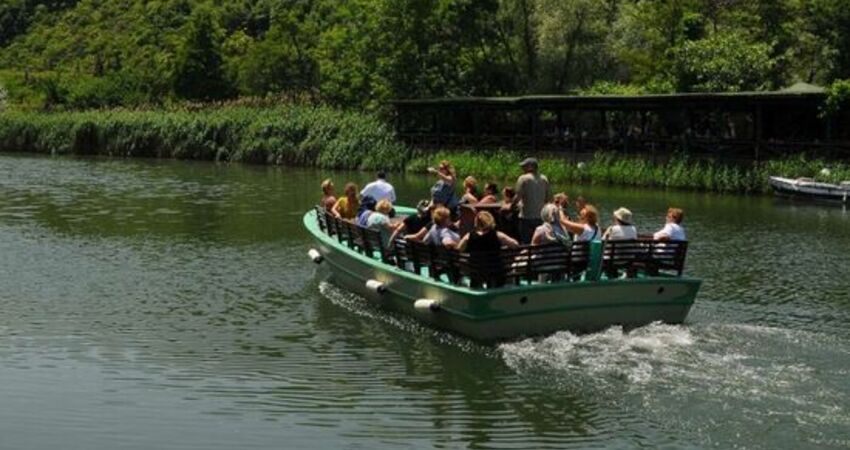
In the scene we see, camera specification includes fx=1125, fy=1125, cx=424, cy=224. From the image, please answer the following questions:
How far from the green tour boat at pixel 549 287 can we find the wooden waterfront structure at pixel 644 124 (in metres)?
26.2

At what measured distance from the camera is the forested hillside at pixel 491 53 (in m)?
51.5

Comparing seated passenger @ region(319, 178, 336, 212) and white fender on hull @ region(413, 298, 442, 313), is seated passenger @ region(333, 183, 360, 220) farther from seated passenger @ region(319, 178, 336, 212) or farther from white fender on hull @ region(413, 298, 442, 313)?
white fender on hull @ region(413, 298, 442, 313)

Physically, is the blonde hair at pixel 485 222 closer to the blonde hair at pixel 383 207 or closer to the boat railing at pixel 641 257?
the boat railing at pixel 641 257

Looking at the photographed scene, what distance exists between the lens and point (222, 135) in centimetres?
6538

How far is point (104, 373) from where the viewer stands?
1375 cm

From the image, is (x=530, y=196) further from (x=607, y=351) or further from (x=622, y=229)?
(x=607, y=351)

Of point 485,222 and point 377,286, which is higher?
point 485,222

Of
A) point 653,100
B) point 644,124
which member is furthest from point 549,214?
point 644,124

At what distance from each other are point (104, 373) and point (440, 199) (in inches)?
279

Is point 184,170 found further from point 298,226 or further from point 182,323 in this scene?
point 182,323

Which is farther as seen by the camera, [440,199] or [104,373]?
[440,199]

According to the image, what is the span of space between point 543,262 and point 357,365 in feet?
9.20

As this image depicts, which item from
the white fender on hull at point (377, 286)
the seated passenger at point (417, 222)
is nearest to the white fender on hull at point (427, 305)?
the white fender on hull at point (377, 286)

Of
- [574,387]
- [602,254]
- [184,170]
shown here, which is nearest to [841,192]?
[602,254]
